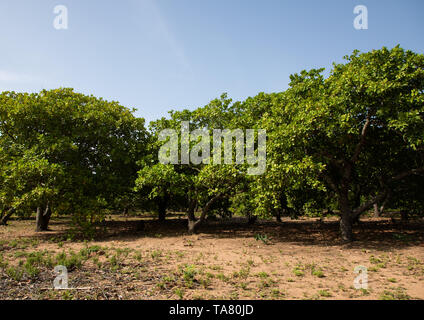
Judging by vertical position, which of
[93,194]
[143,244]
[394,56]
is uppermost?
[394,56]

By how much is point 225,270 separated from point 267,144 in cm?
659

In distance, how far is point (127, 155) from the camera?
781 inches

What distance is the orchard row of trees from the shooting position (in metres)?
12.1

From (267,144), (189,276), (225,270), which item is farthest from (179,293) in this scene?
(267,144)

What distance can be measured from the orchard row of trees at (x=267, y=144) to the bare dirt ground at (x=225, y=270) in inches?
96.5

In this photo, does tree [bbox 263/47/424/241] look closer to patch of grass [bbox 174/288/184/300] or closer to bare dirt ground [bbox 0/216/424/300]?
bare dirt ground [bbox 0/216/424/300]

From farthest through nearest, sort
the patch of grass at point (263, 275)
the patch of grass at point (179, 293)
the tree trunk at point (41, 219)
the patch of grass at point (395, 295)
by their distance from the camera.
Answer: the tree trunk at point (41, 219) < the patch of grass at point (263, 275) < the patch of grass at point (179, 293) < the patch of grass at point (395, 295)

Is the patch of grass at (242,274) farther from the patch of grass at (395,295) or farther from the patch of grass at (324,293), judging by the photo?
the patch of grass at (395,295)

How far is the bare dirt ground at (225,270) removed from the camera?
7.15 m

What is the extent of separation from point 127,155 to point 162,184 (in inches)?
189

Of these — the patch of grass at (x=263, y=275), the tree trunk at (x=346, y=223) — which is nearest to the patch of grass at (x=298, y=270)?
the patch of grass at (x=263, y=275)

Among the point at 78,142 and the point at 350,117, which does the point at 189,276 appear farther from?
the point at 78,142
